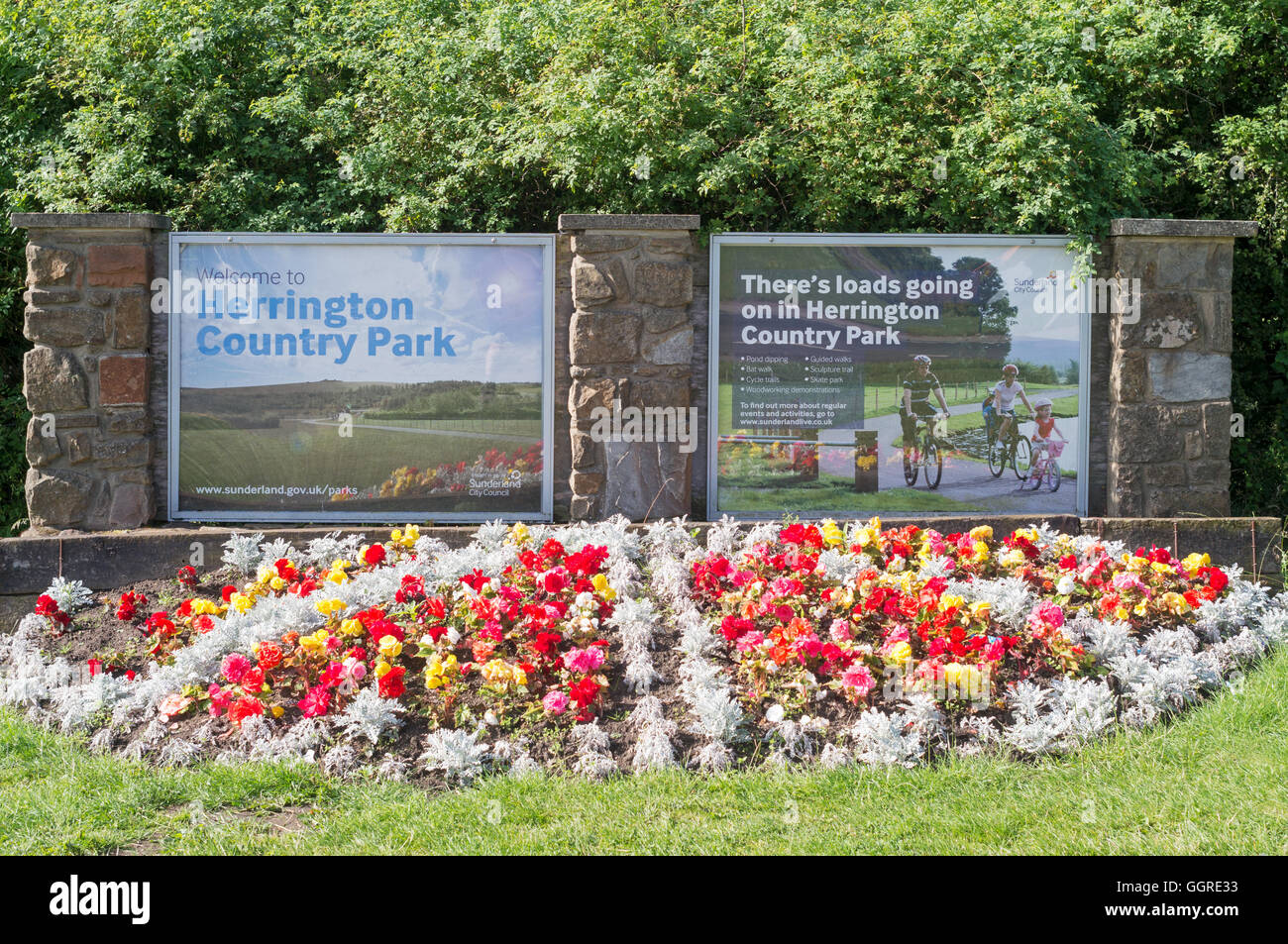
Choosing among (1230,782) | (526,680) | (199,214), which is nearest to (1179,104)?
(1230,782)

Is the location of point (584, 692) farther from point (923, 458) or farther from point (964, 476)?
point (964, 476)

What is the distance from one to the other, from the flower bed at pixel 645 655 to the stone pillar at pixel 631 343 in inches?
33.3

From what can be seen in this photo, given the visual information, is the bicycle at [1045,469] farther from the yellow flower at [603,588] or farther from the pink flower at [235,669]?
the pink flower at [235,669]

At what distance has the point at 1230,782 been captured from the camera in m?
3.46

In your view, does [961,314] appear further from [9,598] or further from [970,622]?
[9,598]

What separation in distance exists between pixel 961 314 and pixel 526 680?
3.53 meters

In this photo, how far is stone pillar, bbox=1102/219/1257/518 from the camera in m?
6.08

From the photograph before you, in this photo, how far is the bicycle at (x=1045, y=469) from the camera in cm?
624

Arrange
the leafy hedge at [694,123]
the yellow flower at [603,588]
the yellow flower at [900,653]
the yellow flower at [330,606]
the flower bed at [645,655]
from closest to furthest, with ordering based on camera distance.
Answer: the flower bed at [645,655] → the yellow flower at [900,653] → the yellow flower at [330,606] → the yellow flower at [603,588] → the leafy hedge at [694,123]

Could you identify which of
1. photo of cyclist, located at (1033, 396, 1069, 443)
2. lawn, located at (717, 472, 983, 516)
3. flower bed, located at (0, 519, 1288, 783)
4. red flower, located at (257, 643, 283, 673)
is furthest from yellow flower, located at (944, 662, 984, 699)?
photo of cyclist, located at (1033, 396, 1069, 443)

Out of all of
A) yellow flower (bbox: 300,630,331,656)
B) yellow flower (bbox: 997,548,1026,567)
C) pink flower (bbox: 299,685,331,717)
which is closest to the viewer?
pink flower (bbox: 299,685,331,717)

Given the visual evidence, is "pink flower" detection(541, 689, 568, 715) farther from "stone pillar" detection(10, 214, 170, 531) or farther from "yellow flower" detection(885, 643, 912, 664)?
"stone pillar" detection(10, 214, 170, 531)

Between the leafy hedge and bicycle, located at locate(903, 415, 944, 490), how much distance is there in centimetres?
127

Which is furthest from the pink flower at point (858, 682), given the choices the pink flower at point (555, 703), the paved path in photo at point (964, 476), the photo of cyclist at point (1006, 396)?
the photo of cyclist at point (1006, 396)
